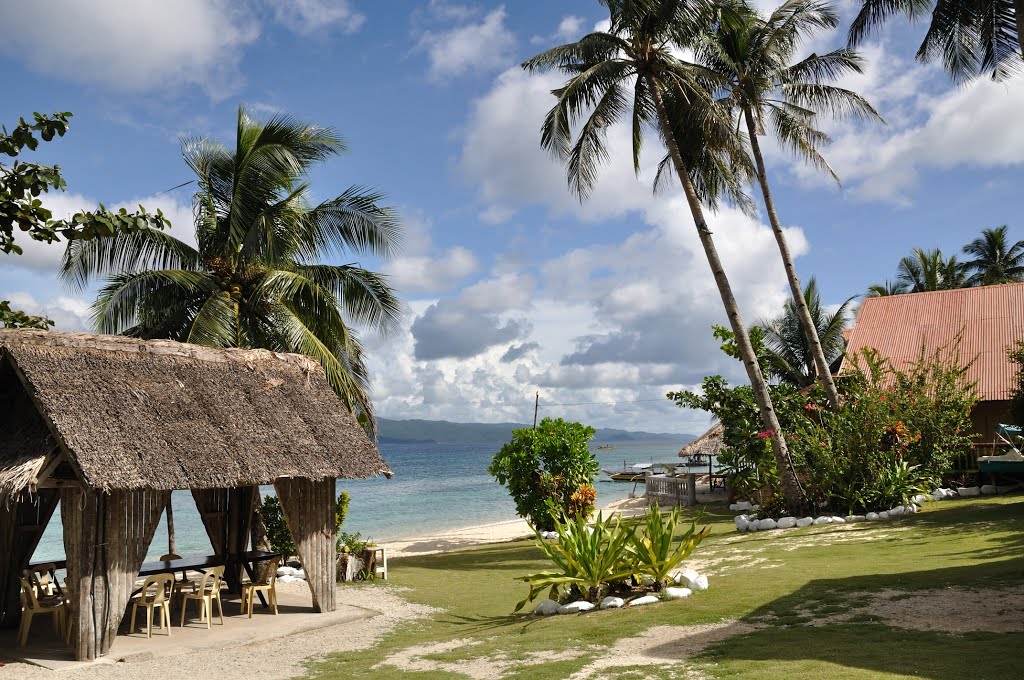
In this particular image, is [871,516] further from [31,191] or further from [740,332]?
[31,191]

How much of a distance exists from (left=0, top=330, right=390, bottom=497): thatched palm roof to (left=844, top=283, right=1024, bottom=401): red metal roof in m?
16.2

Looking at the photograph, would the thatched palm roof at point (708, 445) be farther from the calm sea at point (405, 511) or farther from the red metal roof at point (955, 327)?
the calm sea at point (405, 511)

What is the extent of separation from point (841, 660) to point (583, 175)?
41.8 ft

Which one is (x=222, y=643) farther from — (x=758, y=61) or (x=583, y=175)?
(x=758, y=61)

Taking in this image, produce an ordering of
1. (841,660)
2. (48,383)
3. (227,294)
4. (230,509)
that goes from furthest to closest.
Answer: (227,294) < (230,509) < (48,383) < (841,660)

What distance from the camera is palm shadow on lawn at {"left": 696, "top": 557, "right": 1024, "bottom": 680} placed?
584 cm

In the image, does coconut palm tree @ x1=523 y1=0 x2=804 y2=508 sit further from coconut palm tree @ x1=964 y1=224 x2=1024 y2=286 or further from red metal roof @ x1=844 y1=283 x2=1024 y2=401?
coconut palm tree @ x1=964 y1=224 x2=1024 y2=286

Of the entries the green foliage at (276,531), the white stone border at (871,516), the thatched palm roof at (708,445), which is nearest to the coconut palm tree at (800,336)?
the thatched palm roof at (708,445)

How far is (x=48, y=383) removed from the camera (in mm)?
8906

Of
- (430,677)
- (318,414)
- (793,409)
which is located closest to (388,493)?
(793,409)

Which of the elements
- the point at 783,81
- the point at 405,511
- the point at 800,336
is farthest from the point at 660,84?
the point at 405,511

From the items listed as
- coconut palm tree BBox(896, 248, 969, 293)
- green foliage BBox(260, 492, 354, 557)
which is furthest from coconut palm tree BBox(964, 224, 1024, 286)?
green foliage BBox(260, 492, 354, 557)

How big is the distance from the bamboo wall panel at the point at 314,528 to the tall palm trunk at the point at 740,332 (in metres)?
8.80

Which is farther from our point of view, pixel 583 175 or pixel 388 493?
pixel 388 493
